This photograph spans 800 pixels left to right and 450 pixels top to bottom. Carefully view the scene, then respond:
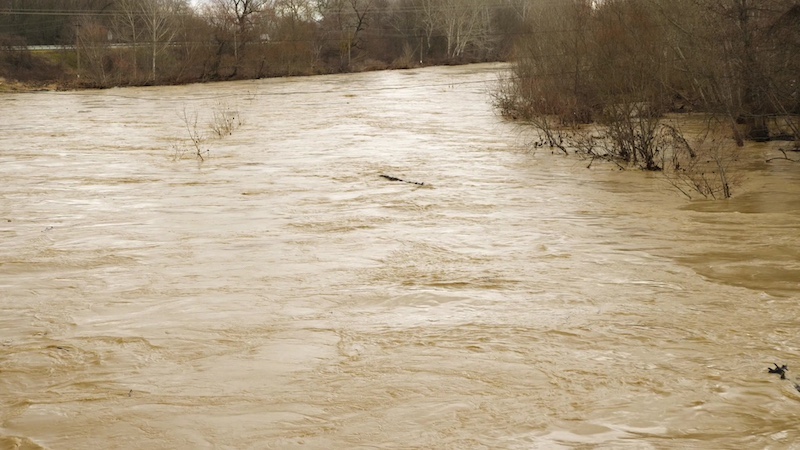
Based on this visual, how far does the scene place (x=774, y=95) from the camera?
49.8ft

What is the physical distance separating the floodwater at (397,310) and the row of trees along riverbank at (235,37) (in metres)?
30.7

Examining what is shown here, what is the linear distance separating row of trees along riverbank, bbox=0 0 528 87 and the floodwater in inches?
1210

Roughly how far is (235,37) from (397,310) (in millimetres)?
50545

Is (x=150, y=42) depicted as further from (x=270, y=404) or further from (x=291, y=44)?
(x=270, y=404)

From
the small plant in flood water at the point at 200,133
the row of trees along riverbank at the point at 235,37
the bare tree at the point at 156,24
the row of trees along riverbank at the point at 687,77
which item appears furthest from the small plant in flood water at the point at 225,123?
the bare tree at the point at 156,24

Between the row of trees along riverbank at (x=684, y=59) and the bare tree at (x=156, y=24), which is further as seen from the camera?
the bare tree at (x=156, y=24)

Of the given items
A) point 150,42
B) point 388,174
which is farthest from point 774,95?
point 150,42

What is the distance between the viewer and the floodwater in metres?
5.61

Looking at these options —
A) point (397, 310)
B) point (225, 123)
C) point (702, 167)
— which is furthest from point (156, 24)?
point (397, 310)

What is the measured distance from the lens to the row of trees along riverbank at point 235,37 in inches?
2064

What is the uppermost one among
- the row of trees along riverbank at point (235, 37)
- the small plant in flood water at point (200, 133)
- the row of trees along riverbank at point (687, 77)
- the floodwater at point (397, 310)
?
the row of trees along riverbank at point (235, 37)

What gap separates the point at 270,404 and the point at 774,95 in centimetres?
1202

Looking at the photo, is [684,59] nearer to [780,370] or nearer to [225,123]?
[225,123]

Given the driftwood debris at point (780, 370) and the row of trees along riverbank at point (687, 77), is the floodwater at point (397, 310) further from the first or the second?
the row of trees along riverbank at point (687, 77)
